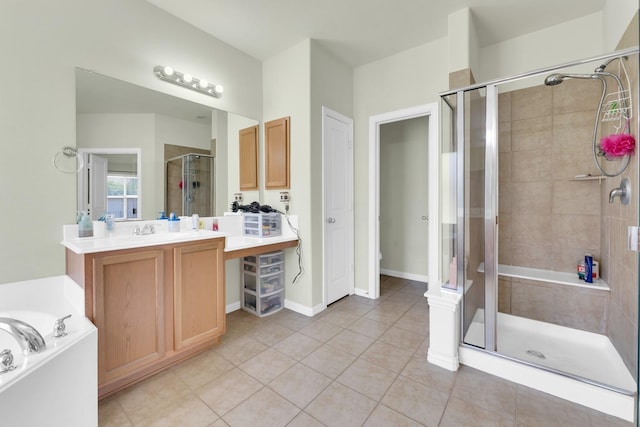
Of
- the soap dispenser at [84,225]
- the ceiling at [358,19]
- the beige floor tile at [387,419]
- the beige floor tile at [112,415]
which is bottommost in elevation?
the beige floor tile at [387,419]

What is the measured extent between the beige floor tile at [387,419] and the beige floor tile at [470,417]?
0.17 m

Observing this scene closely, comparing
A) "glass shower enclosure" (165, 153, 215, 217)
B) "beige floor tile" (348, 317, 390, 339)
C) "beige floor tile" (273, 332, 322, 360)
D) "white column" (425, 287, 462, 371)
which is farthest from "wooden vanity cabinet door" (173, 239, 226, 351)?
"white column" (425, 287, 462, 371)

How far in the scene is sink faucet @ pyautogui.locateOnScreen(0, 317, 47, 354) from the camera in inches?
43.5

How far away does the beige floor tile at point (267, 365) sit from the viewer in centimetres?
182

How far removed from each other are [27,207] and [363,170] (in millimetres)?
2835

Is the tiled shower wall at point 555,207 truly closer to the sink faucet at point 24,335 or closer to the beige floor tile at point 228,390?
the beige floor tile at point 228,390

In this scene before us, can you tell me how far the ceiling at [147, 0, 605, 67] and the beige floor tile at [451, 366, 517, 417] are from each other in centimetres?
281

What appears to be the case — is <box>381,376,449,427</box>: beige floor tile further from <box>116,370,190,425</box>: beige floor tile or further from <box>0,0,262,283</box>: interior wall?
<box>0,0,262,283</box>: interior wall

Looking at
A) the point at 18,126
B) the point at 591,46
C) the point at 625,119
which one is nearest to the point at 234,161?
the point at 18,126

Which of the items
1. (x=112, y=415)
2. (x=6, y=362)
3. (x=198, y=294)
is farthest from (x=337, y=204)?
(x=6, y=362)

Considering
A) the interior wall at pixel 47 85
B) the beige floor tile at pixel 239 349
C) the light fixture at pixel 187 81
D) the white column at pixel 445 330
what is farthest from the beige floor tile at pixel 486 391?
the light fixture at pixel 187 81

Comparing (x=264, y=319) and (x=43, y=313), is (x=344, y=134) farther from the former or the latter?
(x=43, y=313)

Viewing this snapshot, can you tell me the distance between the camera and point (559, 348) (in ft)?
6.82

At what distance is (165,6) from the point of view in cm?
221
